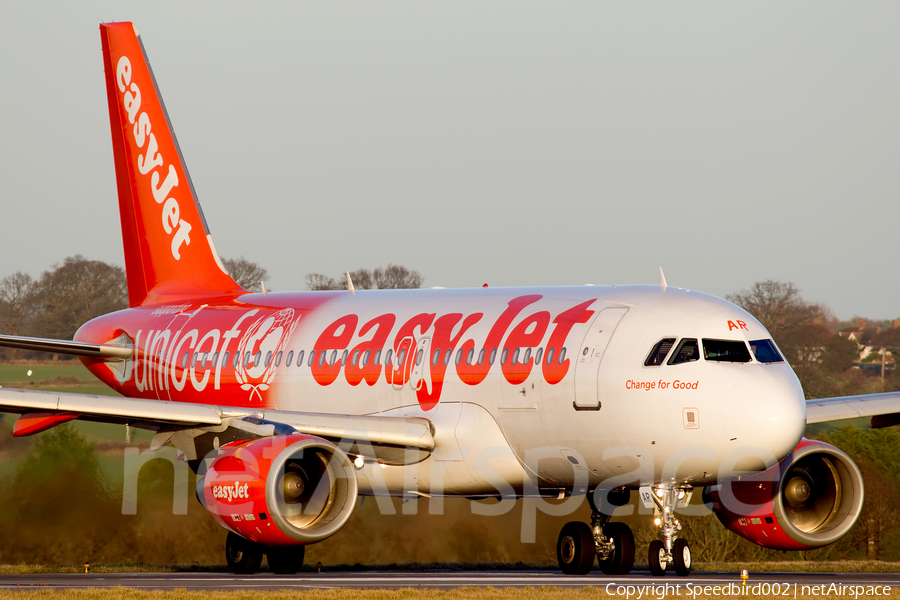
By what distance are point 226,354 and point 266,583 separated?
→ 673 cm

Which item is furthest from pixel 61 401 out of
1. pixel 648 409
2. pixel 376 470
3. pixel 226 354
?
pixel 648 409

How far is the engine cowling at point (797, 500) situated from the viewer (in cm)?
2062

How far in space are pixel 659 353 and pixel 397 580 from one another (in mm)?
6015

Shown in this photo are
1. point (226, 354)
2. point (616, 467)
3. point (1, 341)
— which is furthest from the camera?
point (226, 354)

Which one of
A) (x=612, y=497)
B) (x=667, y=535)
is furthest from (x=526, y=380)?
(x=667, y=535)

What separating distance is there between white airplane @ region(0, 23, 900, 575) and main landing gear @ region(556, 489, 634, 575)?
1.3 inches

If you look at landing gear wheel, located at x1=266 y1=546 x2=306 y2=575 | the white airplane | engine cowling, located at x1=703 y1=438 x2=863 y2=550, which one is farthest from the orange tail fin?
engine cowling, located at x1=703 y1=438 x2=863 y2=550

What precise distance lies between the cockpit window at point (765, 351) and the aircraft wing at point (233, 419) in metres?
5.31

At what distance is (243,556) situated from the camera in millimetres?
23281

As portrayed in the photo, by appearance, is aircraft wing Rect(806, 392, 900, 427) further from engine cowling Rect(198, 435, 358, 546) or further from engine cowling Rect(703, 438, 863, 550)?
engine cowling Rect(198, 435, 358, 546)

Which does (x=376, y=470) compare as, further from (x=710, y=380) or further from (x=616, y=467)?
(x=710, y=380)

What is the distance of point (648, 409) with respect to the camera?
17.6 metres

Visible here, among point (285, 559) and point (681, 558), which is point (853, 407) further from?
point (285, 559)

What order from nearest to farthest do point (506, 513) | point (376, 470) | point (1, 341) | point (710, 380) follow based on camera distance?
point (710, 380) → point (376, 470) → point (1, 341) → point (506, 513)
